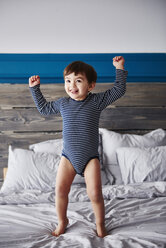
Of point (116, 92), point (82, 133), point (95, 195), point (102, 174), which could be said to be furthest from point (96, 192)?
point (102, 174)

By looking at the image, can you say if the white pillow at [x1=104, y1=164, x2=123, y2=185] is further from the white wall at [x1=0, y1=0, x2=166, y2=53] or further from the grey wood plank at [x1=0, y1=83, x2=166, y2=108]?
the white wall at [x1=0, y1=0, x2=166, y2=53]

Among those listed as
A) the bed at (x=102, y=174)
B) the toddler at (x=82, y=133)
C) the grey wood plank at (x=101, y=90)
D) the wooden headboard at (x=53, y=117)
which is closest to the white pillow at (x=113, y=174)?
the bed at (x=102, y=174)

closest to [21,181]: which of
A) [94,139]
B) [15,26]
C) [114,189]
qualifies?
[114,189]

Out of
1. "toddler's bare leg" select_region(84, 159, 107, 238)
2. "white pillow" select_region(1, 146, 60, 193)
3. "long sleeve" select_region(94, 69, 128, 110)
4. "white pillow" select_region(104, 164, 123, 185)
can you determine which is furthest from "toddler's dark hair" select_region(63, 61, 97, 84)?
"white pillow" select_region(104, 164, 123, 185)

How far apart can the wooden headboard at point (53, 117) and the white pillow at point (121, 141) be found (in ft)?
0.60

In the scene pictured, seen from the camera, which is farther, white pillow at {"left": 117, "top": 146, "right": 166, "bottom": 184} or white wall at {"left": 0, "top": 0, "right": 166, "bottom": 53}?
white wall at {"left": 0, "top": 0, "right": 166, "bottom": 53}

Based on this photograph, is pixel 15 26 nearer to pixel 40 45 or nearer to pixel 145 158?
pixel 40 45

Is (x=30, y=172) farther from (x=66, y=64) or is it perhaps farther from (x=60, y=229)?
(x=66, y=64)

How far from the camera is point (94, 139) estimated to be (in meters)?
1.38

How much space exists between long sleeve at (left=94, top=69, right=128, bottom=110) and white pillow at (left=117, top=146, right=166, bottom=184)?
86 centimetres

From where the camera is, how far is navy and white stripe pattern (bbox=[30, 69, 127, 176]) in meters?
1.34

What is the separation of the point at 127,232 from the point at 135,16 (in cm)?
208

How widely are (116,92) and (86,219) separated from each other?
71 cm

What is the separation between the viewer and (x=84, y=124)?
4.50 feet
